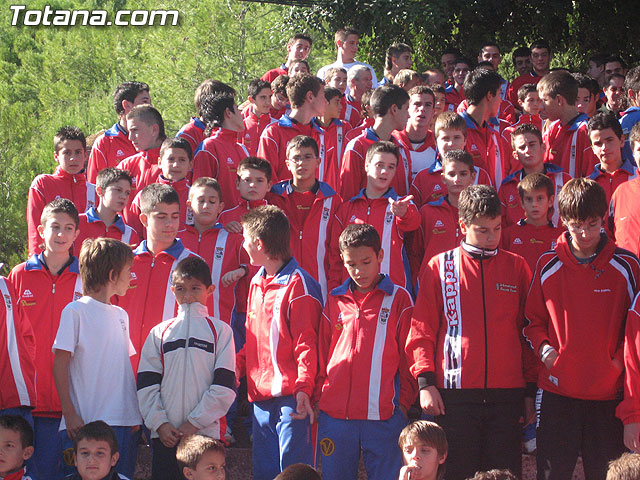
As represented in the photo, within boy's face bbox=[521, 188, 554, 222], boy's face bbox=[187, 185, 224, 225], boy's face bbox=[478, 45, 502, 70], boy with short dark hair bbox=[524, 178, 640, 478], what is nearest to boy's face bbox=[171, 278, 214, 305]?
boy's face bbox=[187, 185, 224, 225]

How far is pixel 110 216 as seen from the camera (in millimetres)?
6691

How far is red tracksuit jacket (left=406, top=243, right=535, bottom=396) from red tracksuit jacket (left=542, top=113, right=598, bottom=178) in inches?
115

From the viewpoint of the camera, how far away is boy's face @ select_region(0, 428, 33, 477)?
191 inches

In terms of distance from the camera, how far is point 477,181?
6.97 m

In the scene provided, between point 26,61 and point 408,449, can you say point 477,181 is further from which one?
point 26,61

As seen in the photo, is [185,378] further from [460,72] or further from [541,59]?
[541,59]

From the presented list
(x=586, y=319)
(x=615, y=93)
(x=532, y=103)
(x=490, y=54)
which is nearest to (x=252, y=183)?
(x=586, y=319)

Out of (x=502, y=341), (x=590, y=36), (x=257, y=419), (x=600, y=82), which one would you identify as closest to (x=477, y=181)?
(x=502, y=341)

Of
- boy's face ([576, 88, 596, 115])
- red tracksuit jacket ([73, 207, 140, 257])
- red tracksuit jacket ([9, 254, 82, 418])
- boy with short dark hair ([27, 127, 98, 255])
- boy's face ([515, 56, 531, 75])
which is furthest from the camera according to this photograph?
boy's face ([515, 56, 531, 75])

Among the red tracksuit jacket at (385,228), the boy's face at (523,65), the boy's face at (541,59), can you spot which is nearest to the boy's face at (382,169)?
the red tracksuit jacket at (385,228)

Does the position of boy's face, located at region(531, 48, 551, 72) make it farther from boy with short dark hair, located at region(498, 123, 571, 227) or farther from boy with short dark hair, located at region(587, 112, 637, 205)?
boy with short dark hair, located at region(587, 112, 637, 205)

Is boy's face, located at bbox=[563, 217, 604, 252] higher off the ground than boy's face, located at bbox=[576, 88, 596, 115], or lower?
lower

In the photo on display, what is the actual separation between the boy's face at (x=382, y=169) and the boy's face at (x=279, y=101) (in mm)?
3871

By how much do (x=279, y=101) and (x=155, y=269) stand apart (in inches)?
189
